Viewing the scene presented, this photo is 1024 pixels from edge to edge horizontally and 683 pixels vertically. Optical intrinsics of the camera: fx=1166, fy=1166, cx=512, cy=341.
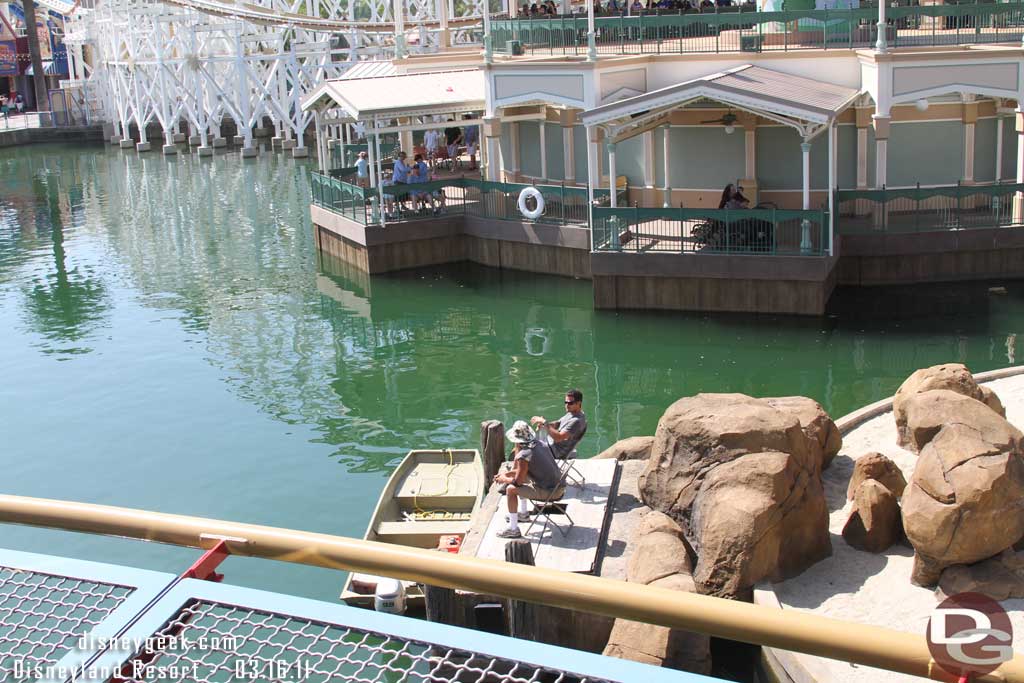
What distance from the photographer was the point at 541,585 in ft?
9.34

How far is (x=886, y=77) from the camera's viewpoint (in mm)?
25625

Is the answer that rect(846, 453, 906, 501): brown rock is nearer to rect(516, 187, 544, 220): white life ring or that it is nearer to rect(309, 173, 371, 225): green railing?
rect(516, 187, 544, 220): white life ring

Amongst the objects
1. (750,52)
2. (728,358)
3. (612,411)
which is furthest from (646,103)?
(612,411)

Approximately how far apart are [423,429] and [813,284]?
29.2 ft

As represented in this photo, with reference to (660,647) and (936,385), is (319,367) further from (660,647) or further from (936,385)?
(660,647)

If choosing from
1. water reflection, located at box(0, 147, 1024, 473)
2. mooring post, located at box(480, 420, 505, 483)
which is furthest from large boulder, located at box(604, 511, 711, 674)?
water reflection, located at box(0, 147, 1024, 473)

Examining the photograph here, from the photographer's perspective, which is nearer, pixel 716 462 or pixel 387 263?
pixel 716 462

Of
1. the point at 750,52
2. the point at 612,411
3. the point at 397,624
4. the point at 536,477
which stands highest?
the point at 750,52

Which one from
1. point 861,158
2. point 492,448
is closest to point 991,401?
point 492,448

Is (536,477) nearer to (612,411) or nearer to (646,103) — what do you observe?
(612,411)

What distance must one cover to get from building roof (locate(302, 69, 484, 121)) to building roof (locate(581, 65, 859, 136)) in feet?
20.4

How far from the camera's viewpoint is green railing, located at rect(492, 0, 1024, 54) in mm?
26250

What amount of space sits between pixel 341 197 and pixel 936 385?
20.6 meters

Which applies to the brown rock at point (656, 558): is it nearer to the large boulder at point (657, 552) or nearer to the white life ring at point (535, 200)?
the large boulder at point (657, 552)
